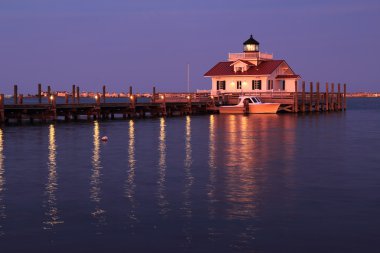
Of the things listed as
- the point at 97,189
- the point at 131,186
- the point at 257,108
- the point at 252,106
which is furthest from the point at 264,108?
the point at 97,189

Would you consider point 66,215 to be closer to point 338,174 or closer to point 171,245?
point 171,245

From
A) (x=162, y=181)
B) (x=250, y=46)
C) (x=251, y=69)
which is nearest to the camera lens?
(x=162, y=181)

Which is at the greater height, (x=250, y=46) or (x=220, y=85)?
(x=250, y=46)

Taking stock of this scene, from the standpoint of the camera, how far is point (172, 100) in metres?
72.4

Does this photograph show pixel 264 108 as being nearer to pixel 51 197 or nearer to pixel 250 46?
pixel 250 46

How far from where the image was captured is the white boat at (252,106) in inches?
2640

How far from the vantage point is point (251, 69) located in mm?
74000

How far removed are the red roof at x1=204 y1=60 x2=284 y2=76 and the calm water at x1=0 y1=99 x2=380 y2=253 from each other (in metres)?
41.8

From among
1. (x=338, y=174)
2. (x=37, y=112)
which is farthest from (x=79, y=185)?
(x=37, y=112)

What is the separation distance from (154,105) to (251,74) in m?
13.3

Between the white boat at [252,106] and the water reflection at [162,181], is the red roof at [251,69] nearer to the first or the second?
the white boat at [252,106]

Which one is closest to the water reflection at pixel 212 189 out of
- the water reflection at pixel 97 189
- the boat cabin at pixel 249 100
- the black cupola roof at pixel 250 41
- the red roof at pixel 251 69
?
the water reflection at pixel 97 189

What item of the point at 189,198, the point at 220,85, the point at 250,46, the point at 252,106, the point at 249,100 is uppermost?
the point at 250,46

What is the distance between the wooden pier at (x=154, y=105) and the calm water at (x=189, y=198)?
70.7ft
